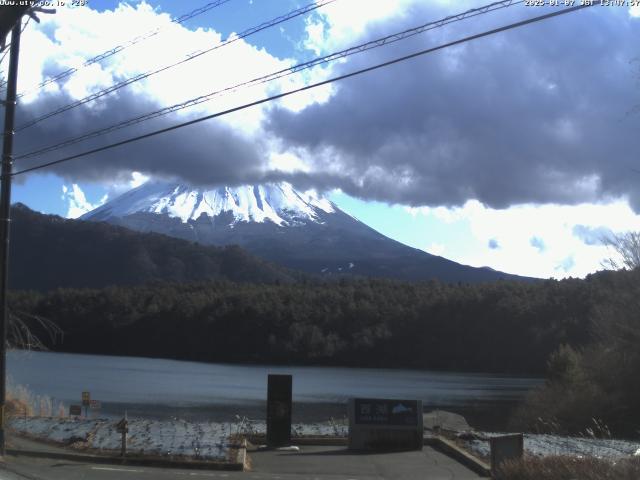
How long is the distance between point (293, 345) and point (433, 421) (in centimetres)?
9081

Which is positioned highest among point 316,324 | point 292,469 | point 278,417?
point 316,324

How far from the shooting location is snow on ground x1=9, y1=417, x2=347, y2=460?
17.1 meters

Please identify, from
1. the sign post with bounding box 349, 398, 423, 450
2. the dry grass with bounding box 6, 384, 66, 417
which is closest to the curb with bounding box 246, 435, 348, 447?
the sign post with bounding box 349, 398, 423, 450

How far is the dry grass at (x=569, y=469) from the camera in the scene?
36.6 ft

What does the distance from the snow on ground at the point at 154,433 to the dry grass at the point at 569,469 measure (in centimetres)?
593

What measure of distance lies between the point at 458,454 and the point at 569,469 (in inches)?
218

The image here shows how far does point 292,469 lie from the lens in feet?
52.5

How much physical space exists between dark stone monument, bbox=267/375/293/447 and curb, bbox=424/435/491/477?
138 inches

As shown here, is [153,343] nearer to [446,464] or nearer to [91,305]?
[91,305]

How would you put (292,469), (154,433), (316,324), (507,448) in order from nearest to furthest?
(507,448) → (292,469) → (154,433) → (316,324)

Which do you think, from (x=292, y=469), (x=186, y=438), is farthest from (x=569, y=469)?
(x=186, y=438)

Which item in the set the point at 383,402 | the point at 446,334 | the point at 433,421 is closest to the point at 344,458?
the point at 383,402

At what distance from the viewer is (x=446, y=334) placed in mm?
109250

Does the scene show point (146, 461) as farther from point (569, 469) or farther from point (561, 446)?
point (561, 446)
